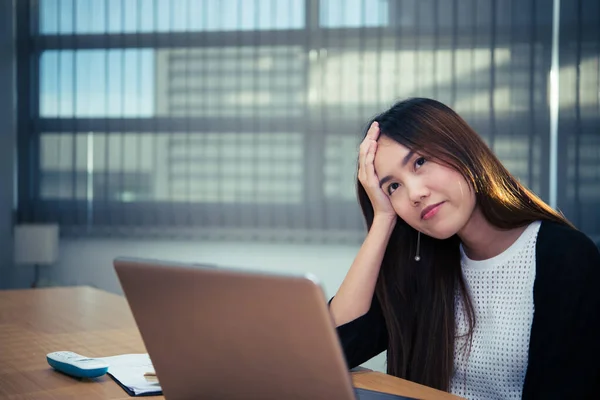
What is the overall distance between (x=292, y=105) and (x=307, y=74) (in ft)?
0.66

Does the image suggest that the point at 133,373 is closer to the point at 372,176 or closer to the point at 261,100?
the point at 372,176

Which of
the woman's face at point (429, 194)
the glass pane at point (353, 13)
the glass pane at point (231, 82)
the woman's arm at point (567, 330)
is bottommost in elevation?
the woman's arm at point (567, 330)

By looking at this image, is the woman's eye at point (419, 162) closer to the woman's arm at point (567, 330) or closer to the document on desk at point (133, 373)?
the woman's arm at point (567, 330)

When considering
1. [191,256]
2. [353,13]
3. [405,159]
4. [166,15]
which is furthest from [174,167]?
[405,159]

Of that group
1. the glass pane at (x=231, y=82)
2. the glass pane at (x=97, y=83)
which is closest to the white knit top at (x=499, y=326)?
the glass pane at (x=231, y=82)

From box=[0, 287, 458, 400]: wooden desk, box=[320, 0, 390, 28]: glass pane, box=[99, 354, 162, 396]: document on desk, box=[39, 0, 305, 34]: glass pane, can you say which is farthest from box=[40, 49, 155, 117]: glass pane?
box=[99, 354, 162, 396]: document on desk

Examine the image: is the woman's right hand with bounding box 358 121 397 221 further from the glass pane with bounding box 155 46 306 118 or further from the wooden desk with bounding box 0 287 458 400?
the glass pane with bounding box 155 46 306 118

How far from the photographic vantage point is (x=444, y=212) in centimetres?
130

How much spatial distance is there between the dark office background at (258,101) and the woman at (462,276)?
2.56 meters

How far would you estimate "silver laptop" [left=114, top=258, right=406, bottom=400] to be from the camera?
27.9 inches

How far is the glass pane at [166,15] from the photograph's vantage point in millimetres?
4059

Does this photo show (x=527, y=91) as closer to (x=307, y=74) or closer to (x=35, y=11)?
(x=307, y=74)

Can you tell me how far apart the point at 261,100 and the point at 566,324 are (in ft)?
10.1

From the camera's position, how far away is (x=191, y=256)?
4160 millimetres
